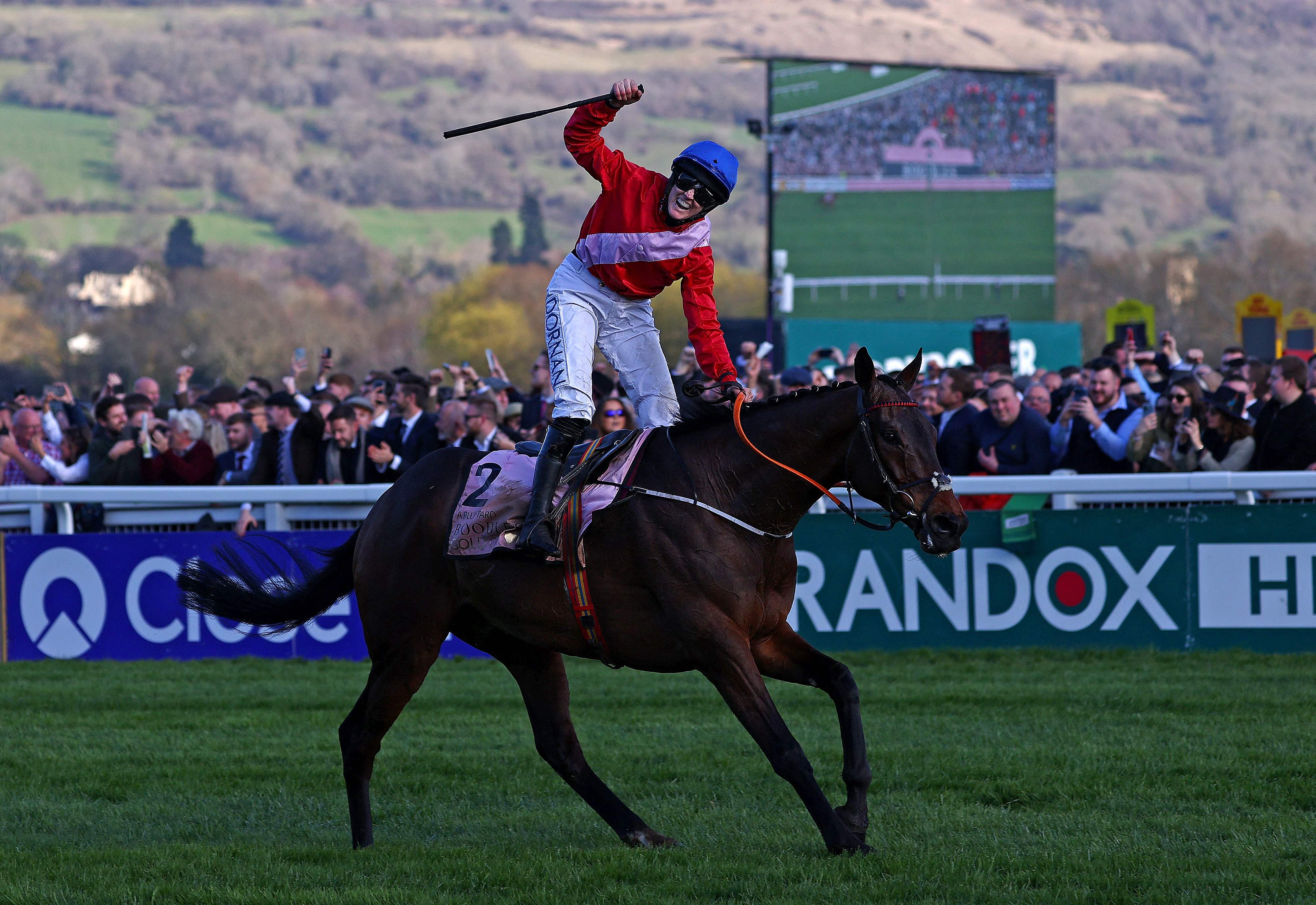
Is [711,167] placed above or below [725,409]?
above

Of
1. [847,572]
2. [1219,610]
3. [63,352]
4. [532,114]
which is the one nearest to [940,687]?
[847,572]

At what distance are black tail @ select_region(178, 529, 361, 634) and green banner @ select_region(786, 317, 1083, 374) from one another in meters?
20.1

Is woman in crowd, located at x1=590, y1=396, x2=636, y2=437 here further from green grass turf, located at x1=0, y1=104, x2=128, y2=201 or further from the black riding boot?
green grass turf, located at x1=0, y1=104, x2=128, y2=201

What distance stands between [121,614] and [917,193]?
38.4 metres

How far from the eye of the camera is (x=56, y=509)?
10.4 meters

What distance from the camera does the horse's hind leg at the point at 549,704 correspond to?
218 inches

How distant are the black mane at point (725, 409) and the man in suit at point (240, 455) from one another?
6.07 metres

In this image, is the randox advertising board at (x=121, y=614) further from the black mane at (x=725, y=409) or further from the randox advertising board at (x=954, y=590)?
the black mane at (x=725, y=409)

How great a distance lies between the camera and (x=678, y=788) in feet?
20.7

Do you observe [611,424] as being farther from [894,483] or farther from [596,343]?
[894,483]

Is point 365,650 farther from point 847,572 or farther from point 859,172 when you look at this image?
point 859,172

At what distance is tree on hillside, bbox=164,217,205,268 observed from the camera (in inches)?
4338

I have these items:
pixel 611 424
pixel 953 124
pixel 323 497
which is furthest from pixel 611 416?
pixel 953 124

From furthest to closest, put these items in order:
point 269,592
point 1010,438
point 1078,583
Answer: point 1010,438 < point 1078,583 < point 269,592
